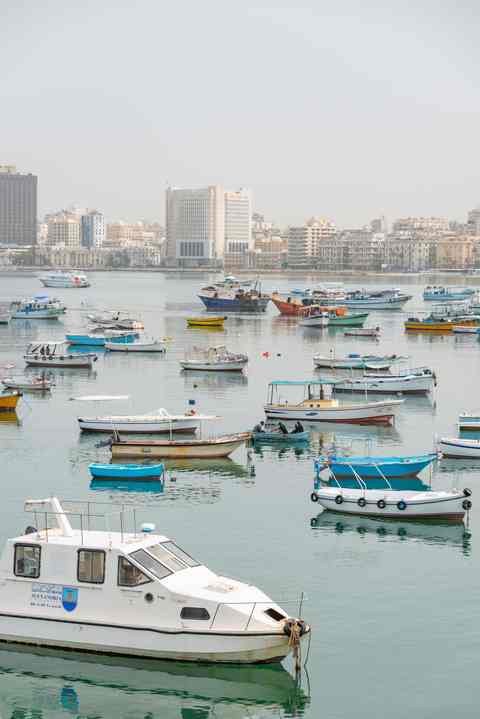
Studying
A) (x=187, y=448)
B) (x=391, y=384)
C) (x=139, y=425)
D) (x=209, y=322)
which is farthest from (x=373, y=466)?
(x=209, y=322)

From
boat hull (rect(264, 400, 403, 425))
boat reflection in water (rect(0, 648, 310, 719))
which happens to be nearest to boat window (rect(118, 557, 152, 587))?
boat reflection in water (rect(0, 648, 310, 719))

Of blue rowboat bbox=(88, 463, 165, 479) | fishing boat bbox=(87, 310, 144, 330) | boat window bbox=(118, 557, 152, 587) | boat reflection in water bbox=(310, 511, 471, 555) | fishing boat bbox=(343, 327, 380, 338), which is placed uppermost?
boat window bbox=(118, 557, 152, 587)

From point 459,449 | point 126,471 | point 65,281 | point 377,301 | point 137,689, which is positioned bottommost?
point 137,689

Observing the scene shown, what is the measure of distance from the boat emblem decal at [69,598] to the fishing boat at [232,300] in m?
91.8

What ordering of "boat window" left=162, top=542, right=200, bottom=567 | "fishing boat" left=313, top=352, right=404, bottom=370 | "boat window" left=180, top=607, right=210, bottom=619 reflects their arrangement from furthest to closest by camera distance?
"fishing boat" left=313, top=352, right=404, bottom=370 < "boat window" left=162, top=542, right=200, bottom=567 < "boat window" left=180, top=607, right=210, bottom=619

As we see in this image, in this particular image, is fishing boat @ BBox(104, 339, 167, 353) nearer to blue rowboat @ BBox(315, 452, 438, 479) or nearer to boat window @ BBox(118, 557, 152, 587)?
blue rowboat @ BBox(315, 452, 438, 479)

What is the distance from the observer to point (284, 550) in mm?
24406

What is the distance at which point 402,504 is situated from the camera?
88.2 ft

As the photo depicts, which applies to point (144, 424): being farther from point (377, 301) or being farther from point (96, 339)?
point (377, 301)

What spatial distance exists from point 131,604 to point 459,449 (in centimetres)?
1859

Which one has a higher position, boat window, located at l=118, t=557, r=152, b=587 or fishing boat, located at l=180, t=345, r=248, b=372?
boat window, located at l=118, t=557, r=152, b=587

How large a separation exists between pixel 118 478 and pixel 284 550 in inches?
316

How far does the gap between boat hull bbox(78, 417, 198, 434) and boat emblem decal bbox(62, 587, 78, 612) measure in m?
18.5

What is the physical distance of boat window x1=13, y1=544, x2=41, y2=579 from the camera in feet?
58.5
